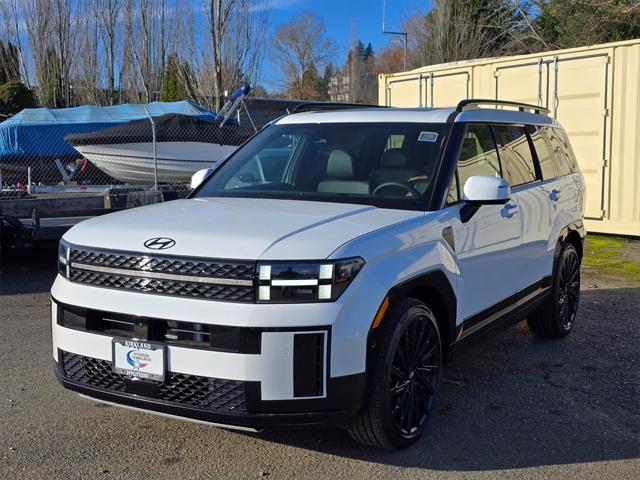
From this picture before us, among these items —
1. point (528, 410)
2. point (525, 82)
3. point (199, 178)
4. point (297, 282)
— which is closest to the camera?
point (297, 282)

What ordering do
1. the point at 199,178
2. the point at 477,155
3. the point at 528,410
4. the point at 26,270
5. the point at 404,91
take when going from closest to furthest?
the point at 528,410
the point at 477,155
the point at 199,178
the point at 26,270
the point at 404,91

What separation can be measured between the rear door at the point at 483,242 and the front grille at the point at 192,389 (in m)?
1.63

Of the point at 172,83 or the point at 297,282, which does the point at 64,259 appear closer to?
the point at 297,282

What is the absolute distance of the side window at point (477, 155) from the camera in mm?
4645

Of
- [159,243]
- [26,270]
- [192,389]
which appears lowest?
[26,270]

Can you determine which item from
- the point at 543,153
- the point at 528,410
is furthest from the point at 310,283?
the point at 543,153

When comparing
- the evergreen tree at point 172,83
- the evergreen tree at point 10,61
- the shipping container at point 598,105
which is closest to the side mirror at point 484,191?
the shipping container at point 598,105

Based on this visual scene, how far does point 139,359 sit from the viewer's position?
11.3 ft

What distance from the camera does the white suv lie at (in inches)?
129

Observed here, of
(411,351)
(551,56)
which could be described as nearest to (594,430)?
(411,351)

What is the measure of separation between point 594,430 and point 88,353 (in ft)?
9.48

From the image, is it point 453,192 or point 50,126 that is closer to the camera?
point 453,192

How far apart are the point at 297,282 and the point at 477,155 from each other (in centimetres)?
212

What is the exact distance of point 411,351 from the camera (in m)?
3.87
